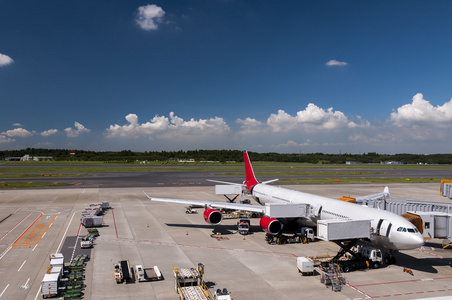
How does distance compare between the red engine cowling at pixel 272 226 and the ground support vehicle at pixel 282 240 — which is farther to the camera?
the ground support vehicle at pixel 282 240

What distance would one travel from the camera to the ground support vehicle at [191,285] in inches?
716

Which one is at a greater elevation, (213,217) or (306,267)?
(213,217)

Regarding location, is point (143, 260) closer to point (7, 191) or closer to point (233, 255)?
point (233, 255)

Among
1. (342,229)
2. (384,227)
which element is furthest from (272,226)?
(384,227)

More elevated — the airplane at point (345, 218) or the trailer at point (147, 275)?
the airplane at point (345, 218)

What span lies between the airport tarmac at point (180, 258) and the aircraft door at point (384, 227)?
278 centimetres

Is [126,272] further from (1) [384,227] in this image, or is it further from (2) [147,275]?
(1) [384,227]

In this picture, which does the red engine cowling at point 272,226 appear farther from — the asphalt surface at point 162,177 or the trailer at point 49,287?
the asphalt surface at point 162,177

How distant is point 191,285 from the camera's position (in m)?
20.1

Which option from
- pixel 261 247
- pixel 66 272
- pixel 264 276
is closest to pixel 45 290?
pixel 66 272

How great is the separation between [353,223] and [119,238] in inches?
879

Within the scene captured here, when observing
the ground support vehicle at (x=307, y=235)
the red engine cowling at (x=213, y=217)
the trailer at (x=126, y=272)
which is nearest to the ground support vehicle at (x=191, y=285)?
the trailer at (x=126, y=272)

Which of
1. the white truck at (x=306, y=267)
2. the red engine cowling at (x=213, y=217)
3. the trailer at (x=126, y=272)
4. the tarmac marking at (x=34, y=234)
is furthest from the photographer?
the red engine cowling at (x=213, y=217)

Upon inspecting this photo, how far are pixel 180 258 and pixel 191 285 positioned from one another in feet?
20.7
